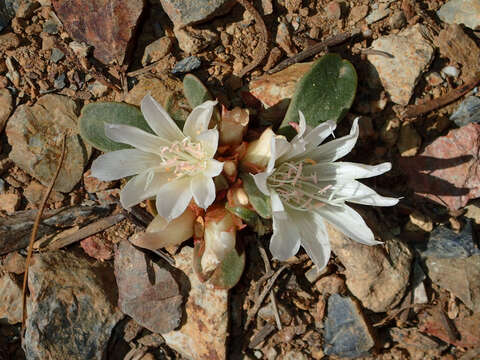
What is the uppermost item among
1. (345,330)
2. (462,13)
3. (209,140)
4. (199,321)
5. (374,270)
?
(209,140)

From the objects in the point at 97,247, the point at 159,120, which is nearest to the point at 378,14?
the point at 159,120

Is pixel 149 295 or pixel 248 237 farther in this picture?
pixel 248 237

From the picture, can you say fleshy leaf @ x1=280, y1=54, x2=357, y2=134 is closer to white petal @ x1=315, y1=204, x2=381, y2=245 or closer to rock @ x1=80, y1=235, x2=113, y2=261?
white petal @ x1=315, y1=204, x2=381, y2=245

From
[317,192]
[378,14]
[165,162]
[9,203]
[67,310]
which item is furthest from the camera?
[378,14]

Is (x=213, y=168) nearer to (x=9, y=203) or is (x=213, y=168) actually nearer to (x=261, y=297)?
(x=261, y=297)

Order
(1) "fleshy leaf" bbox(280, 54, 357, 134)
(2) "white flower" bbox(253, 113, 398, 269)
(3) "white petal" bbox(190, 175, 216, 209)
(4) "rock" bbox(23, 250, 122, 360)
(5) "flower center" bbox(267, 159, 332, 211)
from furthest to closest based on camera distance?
(1) "fleshy leaf" bbox(280, 54, 357, 134) → (4) "rock" bbox(23, 250, 122, 360) → (5) "flower center" bbox(267, 159, 332, 211) → (2) "white flower" bbox(253, 113, 398, 269) → (3) "white petal" bbox(190, 175, 216, 209)

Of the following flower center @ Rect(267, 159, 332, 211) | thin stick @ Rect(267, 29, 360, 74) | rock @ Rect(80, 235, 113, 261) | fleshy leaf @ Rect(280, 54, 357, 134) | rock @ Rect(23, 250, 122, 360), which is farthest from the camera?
thin stick @ Rect(267, 29, 360, 74)

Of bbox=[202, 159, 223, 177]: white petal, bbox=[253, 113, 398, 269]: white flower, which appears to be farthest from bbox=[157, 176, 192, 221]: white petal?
bbox=[253, 113, 398, 269]: white flower
